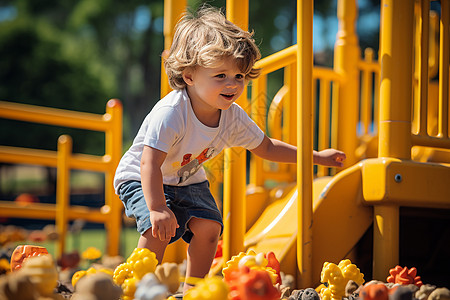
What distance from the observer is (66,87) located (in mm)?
15008

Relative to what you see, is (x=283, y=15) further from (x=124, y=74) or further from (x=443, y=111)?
(x=443, y=111)

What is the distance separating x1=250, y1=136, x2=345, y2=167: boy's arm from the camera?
6.39 feet

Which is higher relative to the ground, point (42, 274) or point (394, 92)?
point (394, 92)

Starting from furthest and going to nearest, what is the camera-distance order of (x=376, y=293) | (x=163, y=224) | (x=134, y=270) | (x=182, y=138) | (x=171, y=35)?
(x=171, y=35), (x=182, y=138), (x=163, y=224), (x=134, y=270), (x=376, y=293)

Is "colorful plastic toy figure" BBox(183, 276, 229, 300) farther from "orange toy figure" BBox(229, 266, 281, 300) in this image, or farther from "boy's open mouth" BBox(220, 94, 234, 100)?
"boy's open mouth" BBox(220, 94, 234, 100)

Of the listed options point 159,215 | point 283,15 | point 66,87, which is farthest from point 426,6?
point 283,15

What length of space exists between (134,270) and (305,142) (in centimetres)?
78


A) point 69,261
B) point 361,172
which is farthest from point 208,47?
point 69,261

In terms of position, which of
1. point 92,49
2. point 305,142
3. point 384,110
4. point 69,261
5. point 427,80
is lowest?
point 69,261

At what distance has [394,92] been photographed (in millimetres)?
1853

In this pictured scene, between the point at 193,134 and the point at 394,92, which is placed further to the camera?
the point at 394,92

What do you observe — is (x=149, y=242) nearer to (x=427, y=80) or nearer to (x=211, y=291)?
(x=211, y=291)

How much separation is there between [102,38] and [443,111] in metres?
17.5

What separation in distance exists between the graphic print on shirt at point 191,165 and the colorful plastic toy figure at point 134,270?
1.41ft
